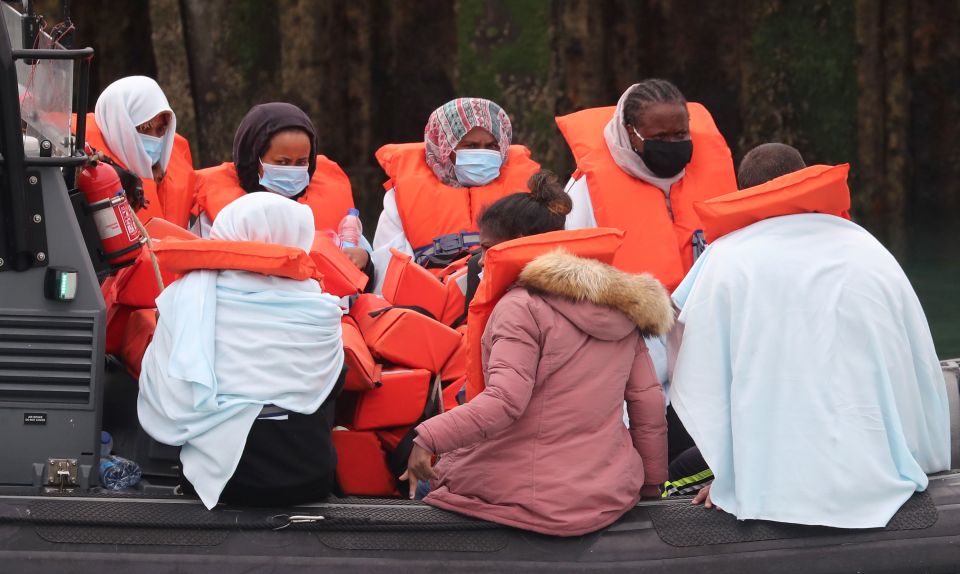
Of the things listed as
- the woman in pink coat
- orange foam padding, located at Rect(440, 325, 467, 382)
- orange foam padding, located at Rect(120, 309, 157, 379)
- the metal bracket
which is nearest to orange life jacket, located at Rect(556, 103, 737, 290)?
orange foam padding, located at Rect(440, 325, 467, 382)

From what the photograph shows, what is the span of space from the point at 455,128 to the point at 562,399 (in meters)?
2.09

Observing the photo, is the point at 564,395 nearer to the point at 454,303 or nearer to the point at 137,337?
the point at 454,303

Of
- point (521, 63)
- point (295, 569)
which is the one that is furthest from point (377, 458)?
point (521, 63)

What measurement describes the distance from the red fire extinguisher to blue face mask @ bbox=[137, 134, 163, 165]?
0.83m

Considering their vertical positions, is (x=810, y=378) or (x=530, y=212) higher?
(x=530, y=212)

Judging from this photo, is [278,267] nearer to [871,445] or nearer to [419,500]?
[419,500]

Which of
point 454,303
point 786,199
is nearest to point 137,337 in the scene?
point 454,303

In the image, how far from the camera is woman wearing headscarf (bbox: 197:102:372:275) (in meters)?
4.86

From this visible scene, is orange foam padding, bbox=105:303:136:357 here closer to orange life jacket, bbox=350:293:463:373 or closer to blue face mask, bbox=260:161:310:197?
orange life jacket, bbox=350:293:463:373

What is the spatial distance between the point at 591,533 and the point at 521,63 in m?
6.06

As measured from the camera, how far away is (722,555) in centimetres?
339

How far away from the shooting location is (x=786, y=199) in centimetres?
344

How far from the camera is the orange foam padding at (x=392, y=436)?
3.94 meters

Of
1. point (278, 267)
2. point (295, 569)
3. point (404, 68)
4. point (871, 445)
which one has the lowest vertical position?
point (295, 569)
